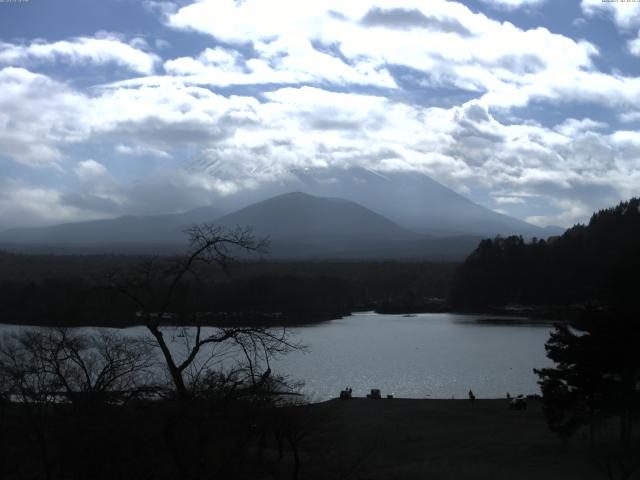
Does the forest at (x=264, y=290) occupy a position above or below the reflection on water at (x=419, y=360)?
above

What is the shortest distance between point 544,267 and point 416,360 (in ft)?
114

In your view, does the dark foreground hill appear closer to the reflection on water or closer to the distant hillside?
the reflection on water

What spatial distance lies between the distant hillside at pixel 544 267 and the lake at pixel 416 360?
1479cm

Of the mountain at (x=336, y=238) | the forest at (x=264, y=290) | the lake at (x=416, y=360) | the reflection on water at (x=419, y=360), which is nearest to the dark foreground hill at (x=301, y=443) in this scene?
the forest at (x=264, y=290)

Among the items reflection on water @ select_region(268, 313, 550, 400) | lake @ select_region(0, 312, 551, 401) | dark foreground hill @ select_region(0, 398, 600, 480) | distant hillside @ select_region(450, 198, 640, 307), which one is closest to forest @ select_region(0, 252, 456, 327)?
dark foreground hill @ select_region(0, 398, 600, 480)

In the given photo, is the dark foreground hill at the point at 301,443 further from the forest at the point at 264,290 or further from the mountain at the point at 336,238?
the mountain at the point at 336,238

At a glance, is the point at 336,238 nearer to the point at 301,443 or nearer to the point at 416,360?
the point at 416,360

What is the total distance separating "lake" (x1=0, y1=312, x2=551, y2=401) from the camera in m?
23.5

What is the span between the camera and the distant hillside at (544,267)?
59.1 metres

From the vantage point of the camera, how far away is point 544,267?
→ 201ft

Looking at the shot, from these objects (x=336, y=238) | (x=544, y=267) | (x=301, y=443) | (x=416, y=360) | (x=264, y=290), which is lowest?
(x=416, y=360)

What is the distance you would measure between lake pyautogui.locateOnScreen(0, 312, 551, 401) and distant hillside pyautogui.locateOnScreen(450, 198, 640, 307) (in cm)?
1479

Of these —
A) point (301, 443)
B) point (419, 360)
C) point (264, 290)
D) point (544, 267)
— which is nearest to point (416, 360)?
point (419, 360)

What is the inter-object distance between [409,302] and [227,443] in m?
57.2
